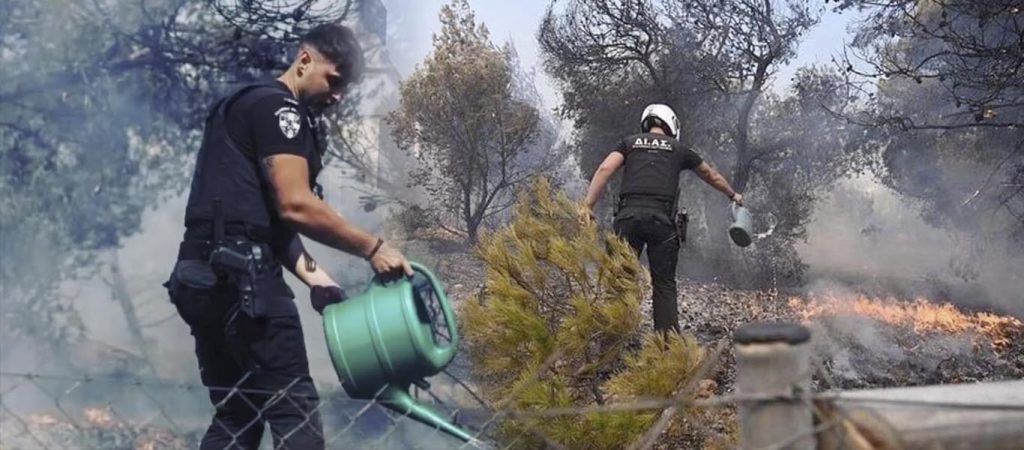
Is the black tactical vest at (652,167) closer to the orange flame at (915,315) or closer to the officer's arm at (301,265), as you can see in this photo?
the officer's arm at (301,265)

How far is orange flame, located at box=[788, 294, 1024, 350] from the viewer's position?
25.7 feet

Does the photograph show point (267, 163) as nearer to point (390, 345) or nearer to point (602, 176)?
point (390, 345)

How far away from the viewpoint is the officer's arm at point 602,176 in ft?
16.0

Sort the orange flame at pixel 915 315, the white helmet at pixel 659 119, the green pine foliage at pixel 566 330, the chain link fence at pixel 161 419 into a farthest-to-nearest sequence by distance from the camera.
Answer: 1. the orange flame at pixel 915 315
2. the white helmet at pixel 659 119
3. the green pine foliage at pixel 566 330
4. the chain link fence at pixel 161 419

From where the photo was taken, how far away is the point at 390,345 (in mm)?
2830

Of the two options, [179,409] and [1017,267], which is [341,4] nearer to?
[179,409]

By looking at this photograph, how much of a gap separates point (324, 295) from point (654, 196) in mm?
2079

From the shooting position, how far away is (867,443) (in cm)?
151

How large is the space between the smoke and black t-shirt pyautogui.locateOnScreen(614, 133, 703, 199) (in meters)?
4.07

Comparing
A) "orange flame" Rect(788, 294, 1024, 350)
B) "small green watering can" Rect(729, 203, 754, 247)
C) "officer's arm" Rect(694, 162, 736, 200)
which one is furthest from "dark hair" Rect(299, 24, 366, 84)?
"orange flame" Rect(788, 294, 1024, 350)

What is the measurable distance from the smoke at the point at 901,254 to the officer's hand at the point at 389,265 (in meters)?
6.50

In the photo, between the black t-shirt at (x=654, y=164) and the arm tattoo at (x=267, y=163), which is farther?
the black t-shirt at (x=654, y=164)

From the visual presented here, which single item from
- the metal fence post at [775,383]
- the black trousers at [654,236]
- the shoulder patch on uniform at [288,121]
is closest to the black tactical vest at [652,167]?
the black trousers at [654,236]

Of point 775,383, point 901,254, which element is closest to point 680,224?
point 775,383
